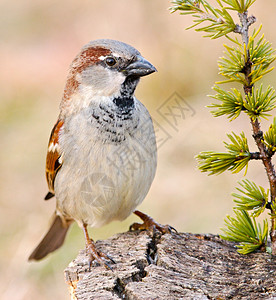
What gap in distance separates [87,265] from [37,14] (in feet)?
19.4

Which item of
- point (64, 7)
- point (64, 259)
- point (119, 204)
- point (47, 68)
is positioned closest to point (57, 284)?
point (64, 259)

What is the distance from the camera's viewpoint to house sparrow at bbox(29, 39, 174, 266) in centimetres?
270

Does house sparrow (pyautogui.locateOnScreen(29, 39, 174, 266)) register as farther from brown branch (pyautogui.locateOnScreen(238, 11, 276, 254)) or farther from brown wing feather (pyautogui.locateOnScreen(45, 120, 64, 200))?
brown branch (pyautogui.locateOnScreen(238, 11, 276, 254))

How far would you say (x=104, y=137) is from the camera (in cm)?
269

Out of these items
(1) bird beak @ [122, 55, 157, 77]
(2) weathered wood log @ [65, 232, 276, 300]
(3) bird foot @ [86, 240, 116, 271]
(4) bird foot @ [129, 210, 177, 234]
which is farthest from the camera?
(4) bird foot @ [129, 210, 177, 234]

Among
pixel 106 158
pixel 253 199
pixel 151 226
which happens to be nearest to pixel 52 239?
pixel 151 226

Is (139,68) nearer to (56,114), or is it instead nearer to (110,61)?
(110,61)

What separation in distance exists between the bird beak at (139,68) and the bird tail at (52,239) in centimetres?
143

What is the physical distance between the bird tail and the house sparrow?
0.76 metres

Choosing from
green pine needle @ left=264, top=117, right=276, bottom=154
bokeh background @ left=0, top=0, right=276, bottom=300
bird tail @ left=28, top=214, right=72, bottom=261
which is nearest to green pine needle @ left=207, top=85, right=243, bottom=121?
green pine needle @ left=264, top=117, right=276, bottom=154

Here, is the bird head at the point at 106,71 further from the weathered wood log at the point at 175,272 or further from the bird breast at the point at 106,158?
the weathered wood log at the point at 175,272

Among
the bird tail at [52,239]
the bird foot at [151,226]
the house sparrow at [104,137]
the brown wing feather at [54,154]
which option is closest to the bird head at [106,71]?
the house sparrow at [104,137]

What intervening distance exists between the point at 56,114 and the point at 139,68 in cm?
308

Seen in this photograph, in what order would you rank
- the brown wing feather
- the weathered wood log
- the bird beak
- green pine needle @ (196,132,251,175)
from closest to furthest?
the weathered wood log, green pine needle @ (196,132,251,175), the bird beak, the brown wing feather
